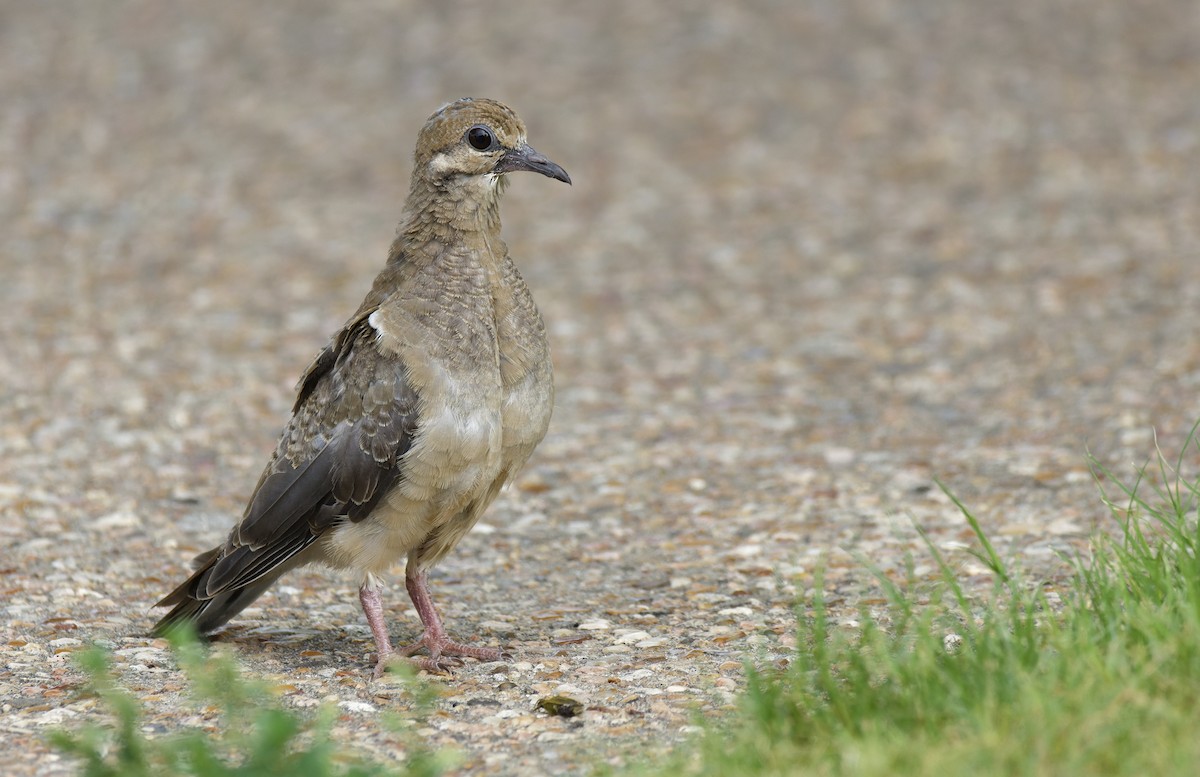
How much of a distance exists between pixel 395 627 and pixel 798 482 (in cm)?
248

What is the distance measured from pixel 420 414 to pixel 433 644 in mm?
855

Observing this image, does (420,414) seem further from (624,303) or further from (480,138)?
(624,303)

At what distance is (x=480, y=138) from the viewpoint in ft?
18.6

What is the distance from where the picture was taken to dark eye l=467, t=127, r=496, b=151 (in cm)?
566

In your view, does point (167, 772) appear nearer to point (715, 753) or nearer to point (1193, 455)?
point (715, 753)

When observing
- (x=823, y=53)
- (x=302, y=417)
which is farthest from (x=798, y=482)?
(x=823, y=53)

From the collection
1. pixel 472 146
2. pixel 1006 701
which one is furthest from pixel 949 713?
pixel 472 146

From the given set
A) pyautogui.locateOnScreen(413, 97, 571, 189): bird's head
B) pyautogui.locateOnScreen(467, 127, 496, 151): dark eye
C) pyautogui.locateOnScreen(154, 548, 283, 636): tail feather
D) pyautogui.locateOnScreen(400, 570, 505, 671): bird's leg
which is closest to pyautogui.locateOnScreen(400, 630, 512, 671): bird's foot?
pyautogui.locateOnScreen(400, 570, 505, 671): bird's leg

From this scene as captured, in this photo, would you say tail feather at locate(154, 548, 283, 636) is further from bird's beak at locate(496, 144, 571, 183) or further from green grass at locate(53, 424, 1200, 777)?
bird's beak at locate(496, 144, 571, 183)

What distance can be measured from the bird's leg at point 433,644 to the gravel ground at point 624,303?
6.0 inches

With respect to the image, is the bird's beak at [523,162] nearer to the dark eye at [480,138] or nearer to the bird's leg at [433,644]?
the dark eye at [480,138]

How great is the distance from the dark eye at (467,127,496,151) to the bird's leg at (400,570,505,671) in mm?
1619

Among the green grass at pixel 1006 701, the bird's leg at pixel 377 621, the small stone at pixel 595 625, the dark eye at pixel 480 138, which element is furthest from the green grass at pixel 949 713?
the dark eye at pixel 480 138

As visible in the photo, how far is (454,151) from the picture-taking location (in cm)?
565
